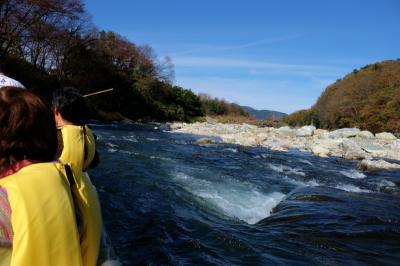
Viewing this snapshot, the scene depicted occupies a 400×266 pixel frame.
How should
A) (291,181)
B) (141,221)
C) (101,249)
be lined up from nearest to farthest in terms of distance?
(101,249)
(141,221)
(291,181)

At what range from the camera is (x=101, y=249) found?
1639 mm

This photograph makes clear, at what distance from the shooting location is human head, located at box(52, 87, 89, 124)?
120 inches

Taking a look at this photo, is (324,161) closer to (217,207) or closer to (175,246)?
(217,207)

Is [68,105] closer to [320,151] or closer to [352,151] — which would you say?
[320,151]

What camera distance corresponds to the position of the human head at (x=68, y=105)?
3.04 meters

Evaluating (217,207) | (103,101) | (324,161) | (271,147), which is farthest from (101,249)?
(103,101)

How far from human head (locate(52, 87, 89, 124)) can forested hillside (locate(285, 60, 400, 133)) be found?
4523cm

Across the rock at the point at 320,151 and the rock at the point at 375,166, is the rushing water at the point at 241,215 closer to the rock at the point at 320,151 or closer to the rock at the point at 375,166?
the rock at the point at 375,166

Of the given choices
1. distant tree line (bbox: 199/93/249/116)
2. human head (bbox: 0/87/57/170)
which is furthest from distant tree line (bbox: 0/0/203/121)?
human head (bbox: 0/87/57/170)

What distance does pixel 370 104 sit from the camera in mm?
48469

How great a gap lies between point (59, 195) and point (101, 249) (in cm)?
41

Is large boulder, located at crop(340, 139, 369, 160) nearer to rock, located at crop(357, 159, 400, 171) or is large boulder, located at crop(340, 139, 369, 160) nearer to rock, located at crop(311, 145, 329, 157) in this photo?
rock, located at crop(311, 145, 329, 157)

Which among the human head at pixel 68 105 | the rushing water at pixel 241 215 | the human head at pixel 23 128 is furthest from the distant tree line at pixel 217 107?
the human head at pixel 23 128

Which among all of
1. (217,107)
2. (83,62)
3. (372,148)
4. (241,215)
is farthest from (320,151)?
(217,107)
